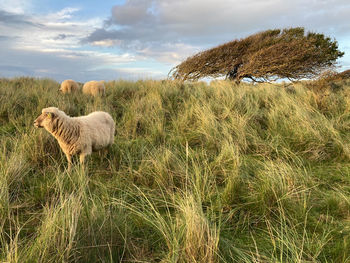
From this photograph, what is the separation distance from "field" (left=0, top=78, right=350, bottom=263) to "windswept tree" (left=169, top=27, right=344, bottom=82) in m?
6.35

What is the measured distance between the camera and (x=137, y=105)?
22.1 ft

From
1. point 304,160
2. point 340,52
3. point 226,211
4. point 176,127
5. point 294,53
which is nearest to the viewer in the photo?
point 226,211

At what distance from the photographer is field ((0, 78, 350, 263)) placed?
1750 millimetres

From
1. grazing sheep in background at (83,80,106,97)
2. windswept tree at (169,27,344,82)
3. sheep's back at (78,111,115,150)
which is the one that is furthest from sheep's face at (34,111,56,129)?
windswept tree at (169,27,344,82)

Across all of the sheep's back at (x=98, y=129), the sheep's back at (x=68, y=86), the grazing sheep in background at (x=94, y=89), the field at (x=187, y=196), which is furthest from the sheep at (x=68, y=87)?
the sheep's back at (x=98, y=129)

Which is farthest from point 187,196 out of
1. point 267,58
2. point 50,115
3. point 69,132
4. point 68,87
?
point 267,58

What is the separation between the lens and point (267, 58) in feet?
38.5

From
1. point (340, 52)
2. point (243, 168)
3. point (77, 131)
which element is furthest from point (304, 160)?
point (340, 52)

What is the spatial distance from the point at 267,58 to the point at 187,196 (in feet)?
37.0

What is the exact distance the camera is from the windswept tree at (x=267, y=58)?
1164 centimetres

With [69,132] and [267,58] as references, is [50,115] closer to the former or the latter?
[69,132]

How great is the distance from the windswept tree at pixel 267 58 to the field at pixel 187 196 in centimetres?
635

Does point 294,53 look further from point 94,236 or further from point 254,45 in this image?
point 94,236

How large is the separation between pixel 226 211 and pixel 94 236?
130 centimetres
